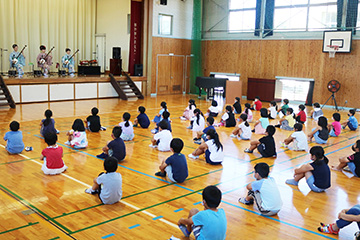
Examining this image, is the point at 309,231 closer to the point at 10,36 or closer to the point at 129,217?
the point at 129,217

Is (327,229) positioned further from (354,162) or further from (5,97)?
(5,97)

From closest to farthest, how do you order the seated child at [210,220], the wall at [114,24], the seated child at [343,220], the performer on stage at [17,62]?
the seated child at [210,220], the seated child at [343,220], the performer on stage at [17,62], the wall at [114,24]

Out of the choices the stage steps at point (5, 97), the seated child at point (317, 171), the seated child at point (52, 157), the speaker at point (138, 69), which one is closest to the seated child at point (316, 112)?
the seated child at point (317, 171)

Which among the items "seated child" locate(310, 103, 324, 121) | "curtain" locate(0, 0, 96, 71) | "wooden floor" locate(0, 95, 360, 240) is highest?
"curtain" locate(0, 0, 96, 71)

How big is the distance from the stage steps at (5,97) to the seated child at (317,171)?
12.3 m

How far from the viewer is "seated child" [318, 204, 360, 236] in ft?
14.8

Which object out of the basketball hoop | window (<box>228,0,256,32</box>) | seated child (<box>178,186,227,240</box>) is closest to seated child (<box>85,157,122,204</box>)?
seated child (<box>178,186,227,240</box>)

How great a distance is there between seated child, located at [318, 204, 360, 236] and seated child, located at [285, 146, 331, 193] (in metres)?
1.42

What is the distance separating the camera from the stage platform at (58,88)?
637 inches

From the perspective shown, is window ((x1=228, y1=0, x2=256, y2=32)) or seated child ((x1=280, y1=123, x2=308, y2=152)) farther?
window ((x1=228, y1=0, x2=256, y2=32))

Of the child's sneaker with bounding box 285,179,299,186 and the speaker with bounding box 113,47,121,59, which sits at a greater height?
the speaker with bounding box 113,47,121,59

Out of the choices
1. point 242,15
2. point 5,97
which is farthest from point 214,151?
point 242,15

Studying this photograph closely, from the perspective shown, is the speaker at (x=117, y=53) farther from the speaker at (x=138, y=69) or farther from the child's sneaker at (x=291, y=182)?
the child's sneaker at (x=291, y=182)

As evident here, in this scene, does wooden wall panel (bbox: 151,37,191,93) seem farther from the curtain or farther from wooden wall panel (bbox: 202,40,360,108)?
the curtain
